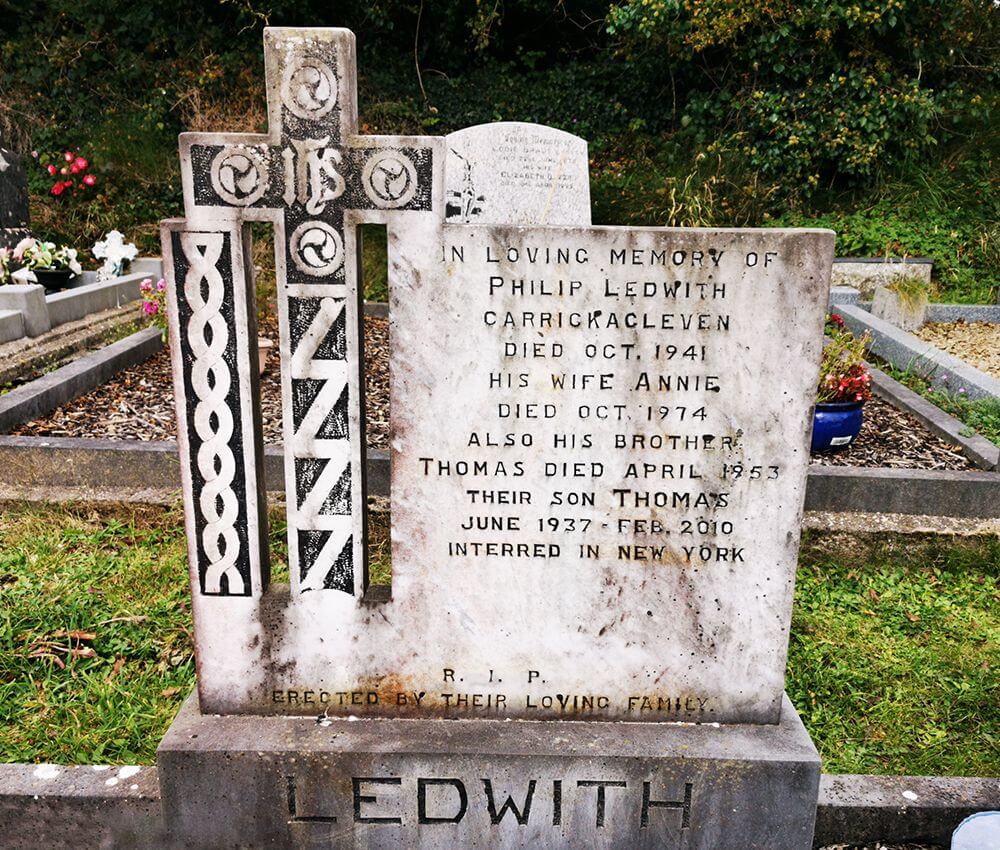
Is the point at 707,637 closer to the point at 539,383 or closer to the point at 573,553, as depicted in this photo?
the point at 573,553

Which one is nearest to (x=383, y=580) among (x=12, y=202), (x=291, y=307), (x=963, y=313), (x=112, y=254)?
(x=291, y=307)

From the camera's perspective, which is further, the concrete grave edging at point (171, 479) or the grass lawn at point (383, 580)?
the concrete grave edging at point (171, 479)

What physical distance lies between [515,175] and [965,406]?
3.20m

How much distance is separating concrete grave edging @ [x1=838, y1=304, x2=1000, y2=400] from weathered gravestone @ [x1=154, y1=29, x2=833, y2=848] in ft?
13.2

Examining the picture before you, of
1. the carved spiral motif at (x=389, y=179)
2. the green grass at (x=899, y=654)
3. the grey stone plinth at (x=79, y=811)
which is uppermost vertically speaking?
the carved spiral motif at (x=389, y=179)

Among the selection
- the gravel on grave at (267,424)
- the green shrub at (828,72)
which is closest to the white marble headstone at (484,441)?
the gravel on grave at (267,424)

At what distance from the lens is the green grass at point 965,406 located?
16.7 ft

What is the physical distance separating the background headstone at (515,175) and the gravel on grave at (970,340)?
3823 millimetres

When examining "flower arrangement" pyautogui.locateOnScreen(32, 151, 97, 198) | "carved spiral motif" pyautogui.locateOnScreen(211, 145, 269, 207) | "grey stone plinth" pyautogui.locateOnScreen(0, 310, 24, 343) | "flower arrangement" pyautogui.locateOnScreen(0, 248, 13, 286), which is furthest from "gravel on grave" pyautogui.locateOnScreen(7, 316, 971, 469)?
"flower arrangement" pyautogui.locateOnScreen(32, 151, 97, 198)

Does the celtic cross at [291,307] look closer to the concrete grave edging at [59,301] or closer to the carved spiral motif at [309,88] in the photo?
the carved spiral motif at [309,88]

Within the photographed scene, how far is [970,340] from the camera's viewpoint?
7.98 metres

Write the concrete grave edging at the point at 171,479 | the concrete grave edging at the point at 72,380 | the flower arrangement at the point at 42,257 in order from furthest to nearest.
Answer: the flower arrangement at the point at 42,257
the concrete grave edging at the point at 72,380
the concrete grave edging at the point at 171,479

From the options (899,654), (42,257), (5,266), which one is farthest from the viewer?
(42,257)

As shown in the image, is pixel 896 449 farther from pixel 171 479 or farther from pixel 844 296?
pixel 844 296
